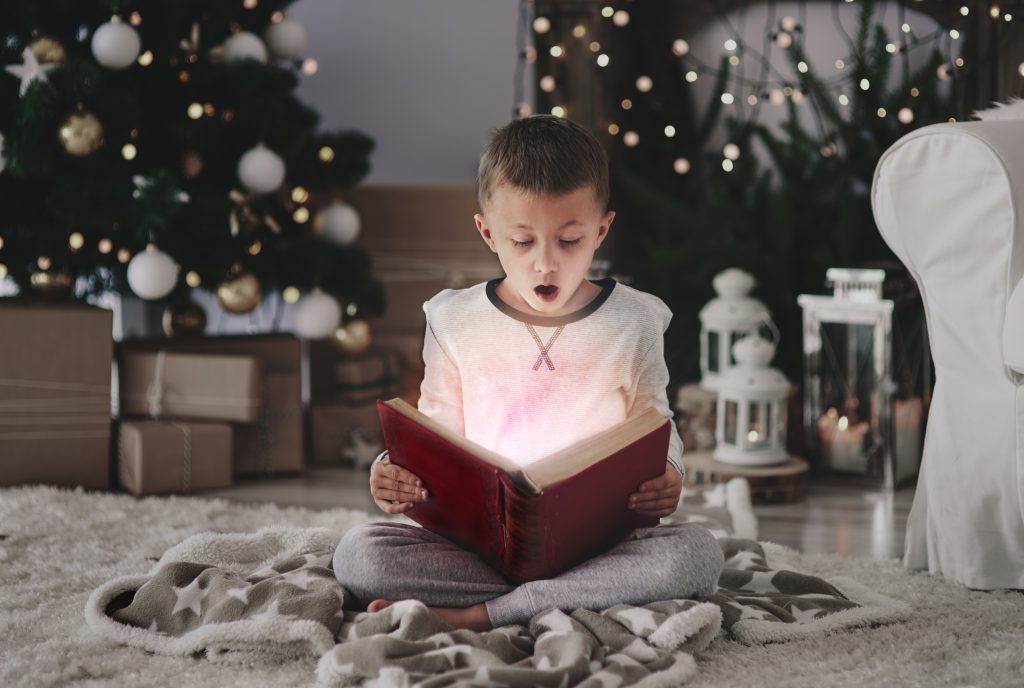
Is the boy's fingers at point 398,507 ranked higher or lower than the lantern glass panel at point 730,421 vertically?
higher

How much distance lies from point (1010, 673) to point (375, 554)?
2.29 ft

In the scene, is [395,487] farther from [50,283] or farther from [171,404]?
[50,283]

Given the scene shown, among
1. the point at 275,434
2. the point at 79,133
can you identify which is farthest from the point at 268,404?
the point at 79,133

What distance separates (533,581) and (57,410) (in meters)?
1.20

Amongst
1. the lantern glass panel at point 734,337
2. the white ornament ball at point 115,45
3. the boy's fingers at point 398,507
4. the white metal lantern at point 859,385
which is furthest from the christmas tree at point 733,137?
the boy's fingers at point 398,507

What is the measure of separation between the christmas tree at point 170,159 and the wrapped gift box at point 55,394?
0.39 ft

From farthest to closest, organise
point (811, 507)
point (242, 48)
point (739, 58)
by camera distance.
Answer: point (739, 58), point (242, 48), point (811, 507)

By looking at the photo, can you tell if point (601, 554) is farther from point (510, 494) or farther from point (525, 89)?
point (525, 89)

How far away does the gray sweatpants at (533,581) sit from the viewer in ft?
4.03

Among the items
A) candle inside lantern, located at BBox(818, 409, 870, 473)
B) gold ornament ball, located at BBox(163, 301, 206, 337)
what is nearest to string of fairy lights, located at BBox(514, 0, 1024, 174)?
candle inside lantern, located at BBox(818, 409, 870, 473)

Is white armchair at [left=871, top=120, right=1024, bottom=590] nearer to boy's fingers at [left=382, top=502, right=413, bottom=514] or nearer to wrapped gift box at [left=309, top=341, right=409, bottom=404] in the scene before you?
boy's fingers at [left=382, top=502, right=413, bottom=514]

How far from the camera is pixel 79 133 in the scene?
2.02 metres

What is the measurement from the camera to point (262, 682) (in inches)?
44.8

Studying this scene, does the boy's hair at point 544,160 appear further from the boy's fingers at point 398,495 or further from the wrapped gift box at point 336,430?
the wrapped gift box at point 336,430
